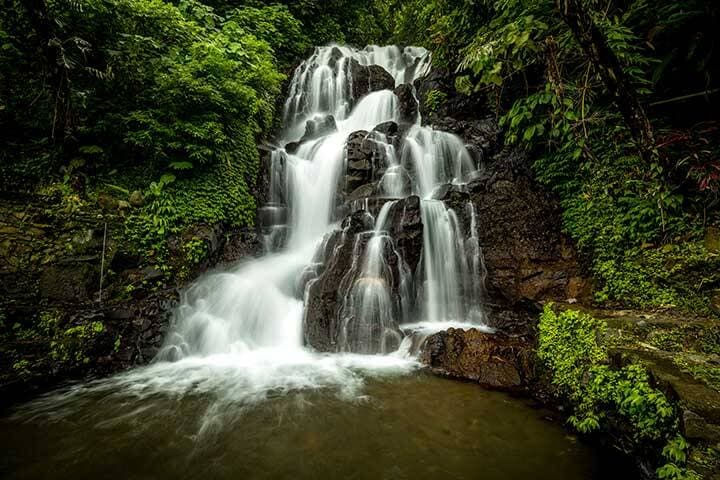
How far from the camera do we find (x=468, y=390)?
12.8ft

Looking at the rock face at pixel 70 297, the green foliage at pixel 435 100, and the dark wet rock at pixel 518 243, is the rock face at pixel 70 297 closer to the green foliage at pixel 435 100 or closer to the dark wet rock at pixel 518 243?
the dark wet rock at pixel 518 243

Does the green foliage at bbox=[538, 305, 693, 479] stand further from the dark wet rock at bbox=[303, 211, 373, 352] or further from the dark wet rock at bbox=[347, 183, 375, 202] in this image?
the dark wet rock at bbox=[347, 183, 375, 202]

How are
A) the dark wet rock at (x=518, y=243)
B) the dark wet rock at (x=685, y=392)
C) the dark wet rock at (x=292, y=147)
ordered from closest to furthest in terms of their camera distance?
the dark wet rock at (x=685, y=392)
the dark wet rock at (x=518, y=243)
the dark wet rock at (x=292, y=147)

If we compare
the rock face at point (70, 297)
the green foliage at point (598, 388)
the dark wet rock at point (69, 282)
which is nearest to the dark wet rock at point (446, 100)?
the green foliage at point (598, 388)

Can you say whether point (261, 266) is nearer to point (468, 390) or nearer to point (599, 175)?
point (468, 390)

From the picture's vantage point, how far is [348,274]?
585cm

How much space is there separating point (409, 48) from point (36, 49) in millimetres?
15158

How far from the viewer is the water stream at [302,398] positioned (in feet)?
9.00

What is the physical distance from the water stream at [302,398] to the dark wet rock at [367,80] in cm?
647

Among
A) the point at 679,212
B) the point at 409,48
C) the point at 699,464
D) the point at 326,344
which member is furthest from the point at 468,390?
the point at 409,48

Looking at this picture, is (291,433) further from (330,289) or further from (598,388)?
(598,388)

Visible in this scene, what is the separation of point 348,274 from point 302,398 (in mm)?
2460

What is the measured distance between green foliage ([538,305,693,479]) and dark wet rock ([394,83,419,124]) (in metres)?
8.82

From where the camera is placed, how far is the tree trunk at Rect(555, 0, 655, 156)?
2.66m
